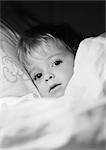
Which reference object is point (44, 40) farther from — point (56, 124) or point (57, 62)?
point (56, 124)

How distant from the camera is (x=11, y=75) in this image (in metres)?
1.06

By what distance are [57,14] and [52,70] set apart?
1.49ft

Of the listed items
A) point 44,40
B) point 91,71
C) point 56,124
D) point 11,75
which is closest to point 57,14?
point 44,40

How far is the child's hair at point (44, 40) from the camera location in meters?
1.09

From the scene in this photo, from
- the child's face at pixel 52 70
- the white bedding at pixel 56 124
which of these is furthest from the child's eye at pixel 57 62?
the white bedding at pixel 56 124

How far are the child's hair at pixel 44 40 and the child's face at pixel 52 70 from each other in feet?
0.08

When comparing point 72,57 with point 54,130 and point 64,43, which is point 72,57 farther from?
point 54,130

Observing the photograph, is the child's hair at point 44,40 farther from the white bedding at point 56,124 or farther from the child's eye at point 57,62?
the white bedding at point 56,124

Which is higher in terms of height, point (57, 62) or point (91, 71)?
point (91, 71)

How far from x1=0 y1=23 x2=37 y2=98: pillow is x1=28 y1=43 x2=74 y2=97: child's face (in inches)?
1.3

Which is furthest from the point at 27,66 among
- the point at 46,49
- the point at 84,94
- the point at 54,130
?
the point at 54,130

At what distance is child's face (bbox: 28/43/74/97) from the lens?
1014mm

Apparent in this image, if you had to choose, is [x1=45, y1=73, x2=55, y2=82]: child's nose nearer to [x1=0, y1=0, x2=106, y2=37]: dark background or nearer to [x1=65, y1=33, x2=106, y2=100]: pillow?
[x1=65, y1=33, x2=106, y2=100]: pillow

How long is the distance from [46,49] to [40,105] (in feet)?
1.37
